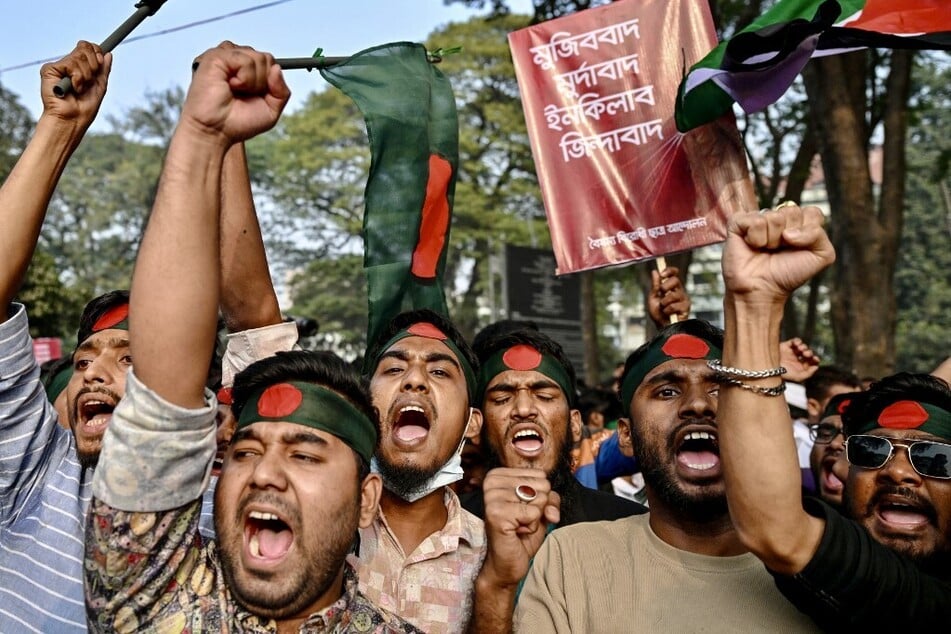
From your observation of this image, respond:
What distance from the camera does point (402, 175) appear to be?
447 cm

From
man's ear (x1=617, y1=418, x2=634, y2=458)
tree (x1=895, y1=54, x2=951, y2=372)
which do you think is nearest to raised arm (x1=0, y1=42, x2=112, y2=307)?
man's ear (x1=617, y1=418, x2=634, y2=458)

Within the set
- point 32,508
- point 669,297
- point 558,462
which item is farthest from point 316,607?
point 669,297

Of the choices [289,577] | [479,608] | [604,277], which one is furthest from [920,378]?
[604,277]

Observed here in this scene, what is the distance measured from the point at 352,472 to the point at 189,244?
2.53ft

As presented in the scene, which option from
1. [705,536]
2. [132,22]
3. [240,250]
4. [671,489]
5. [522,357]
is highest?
[132,22]

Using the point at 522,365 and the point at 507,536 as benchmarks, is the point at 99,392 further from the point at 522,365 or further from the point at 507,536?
Result: the point at 522,365

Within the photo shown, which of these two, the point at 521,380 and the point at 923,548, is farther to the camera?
the point at 521,380

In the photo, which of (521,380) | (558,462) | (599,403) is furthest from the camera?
(599,403)

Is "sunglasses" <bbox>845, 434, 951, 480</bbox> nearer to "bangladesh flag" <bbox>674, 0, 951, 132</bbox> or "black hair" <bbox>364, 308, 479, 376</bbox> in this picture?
"black hair" <bbox>364, 308, 479, 376</bbox>

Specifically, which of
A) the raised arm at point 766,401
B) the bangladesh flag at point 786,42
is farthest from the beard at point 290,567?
the bangladesh flag at point 786,42

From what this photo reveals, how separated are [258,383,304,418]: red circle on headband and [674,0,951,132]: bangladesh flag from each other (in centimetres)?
266

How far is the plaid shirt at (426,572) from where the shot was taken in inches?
130

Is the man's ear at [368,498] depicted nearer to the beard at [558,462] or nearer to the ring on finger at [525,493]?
the ring on finger at [525,493]

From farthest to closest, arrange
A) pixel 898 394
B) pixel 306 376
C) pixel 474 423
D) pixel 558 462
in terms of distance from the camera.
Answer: pixel 558 462 < pixel 474 423 < pixel 898 394 < pixel 306 376
